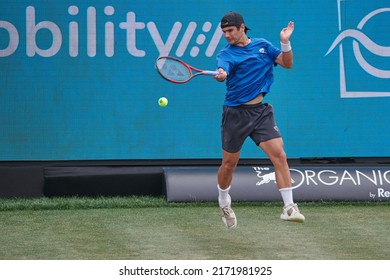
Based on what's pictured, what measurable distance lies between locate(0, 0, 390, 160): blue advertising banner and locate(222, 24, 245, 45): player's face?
3.04 metres

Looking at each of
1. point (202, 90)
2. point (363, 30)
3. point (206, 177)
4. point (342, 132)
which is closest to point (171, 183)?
point (206, 177)

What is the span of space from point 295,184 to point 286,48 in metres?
3.44

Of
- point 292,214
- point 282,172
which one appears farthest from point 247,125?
point 292,214

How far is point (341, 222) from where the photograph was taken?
11281 millimetres

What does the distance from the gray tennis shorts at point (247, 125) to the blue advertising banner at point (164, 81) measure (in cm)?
305

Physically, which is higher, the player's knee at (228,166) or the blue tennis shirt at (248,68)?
the blue tennis shirt at (248,68)

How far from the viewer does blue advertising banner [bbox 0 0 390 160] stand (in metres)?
12.8

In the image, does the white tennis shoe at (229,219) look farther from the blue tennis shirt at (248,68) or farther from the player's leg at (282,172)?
the blue tennis shirt at (248,68)

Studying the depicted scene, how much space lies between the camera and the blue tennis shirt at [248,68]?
9.88 m

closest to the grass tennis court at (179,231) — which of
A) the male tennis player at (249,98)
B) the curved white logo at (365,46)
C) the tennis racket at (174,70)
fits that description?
the male tennis player at (249,98)

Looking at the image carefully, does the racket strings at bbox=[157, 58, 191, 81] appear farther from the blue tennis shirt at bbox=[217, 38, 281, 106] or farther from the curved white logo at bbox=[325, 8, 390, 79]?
the curved white logo at bbox=[325, 8, 390, 79]
